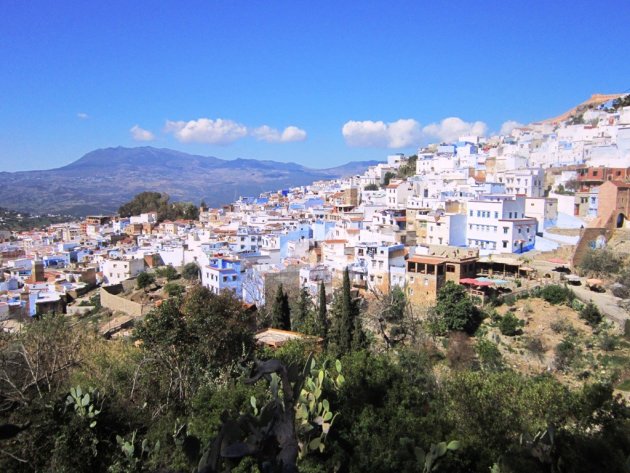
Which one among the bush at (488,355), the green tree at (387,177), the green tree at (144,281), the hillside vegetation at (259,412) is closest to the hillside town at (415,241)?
the green tree at (144,281)

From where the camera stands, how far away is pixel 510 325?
20891mm

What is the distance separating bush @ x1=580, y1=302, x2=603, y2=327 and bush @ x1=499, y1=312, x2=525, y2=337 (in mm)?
2237

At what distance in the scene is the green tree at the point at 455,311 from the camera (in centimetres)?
2164

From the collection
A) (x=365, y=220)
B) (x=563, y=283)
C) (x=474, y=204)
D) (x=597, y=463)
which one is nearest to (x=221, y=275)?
(x=365, y=220)

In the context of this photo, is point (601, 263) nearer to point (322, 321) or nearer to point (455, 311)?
point (455, 311)

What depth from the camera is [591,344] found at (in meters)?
19.3

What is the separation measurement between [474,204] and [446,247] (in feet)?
9.54

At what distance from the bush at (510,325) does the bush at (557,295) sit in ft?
6.36

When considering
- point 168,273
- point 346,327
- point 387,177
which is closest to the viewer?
point 346,327

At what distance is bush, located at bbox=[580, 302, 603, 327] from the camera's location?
20.5 m

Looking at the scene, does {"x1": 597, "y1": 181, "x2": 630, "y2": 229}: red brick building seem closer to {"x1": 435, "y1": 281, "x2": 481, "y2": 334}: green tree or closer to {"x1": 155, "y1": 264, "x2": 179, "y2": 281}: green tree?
{"x1": 435, "y1": 281, "x2": 481, "y2": 334}: green tree

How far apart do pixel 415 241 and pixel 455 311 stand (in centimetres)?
1032

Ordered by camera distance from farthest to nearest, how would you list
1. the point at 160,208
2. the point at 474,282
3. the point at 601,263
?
the point at 160,208 → the point at 601,263 → the point at 474,282

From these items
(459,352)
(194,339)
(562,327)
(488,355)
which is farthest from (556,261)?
(194,339)
